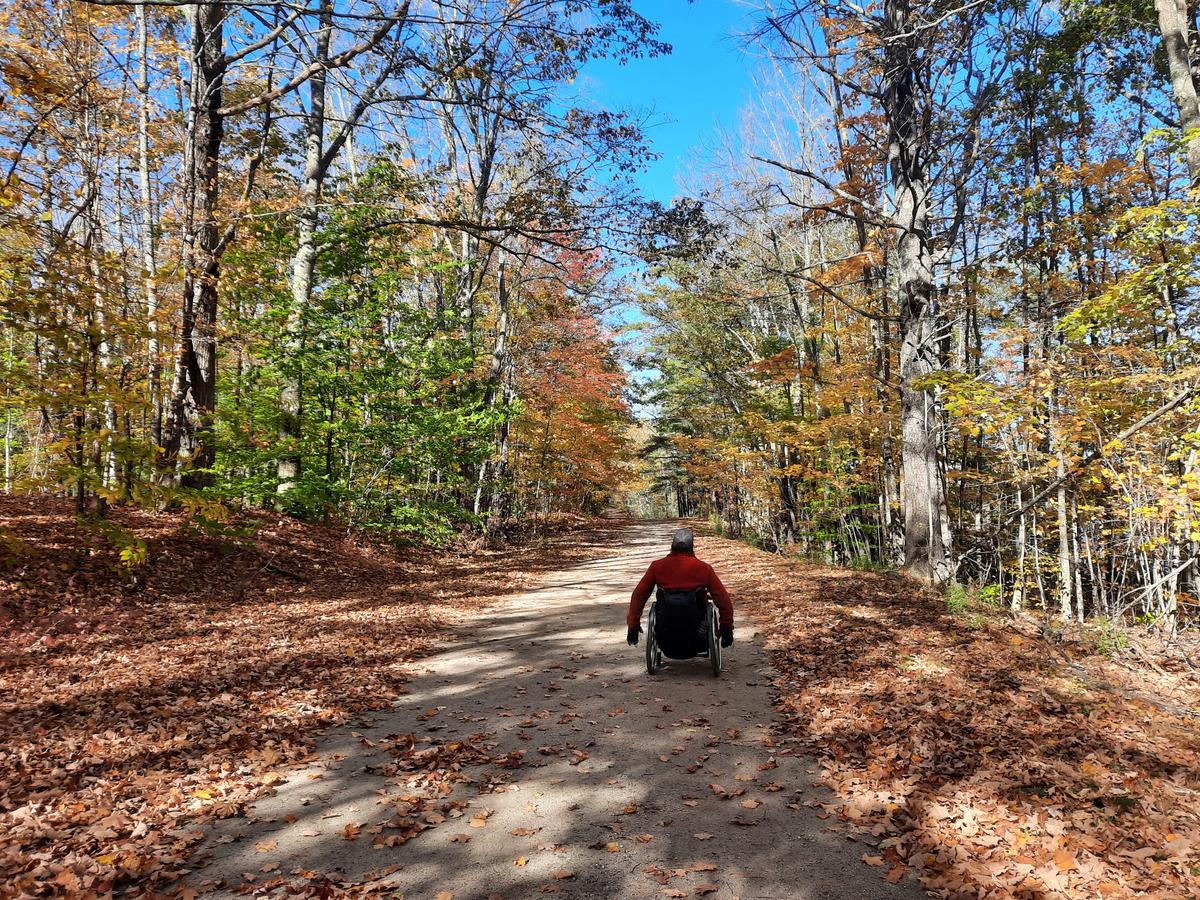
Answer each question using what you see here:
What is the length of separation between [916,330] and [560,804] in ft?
31.1

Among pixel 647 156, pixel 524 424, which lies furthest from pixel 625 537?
pixel 647 156

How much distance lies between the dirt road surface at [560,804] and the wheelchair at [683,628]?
28 cm

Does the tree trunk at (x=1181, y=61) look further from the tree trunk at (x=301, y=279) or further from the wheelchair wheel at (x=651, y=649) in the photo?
the tree trunk at (x=301, y=279)

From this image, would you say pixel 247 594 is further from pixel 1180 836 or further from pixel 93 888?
pixel 1180 836

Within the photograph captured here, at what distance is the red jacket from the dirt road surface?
76 cm

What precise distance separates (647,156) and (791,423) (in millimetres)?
7238

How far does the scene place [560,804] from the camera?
12.3 ft

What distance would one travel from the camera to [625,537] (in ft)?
89.4

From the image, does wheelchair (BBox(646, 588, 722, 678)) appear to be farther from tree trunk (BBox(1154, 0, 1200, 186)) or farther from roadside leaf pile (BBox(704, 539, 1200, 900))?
tree trunk (BBox(1154, 0, 1200, 186))

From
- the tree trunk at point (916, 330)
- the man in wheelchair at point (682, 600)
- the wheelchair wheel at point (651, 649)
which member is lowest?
the wheelchair wheel at point (651, 649)

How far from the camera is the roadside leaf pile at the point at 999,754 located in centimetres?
300

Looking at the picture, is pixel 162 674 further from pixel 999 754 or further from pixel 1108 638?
pixel 1108 638

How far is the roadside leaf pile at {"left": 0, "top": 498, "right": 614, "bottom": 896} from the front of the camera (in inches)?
131

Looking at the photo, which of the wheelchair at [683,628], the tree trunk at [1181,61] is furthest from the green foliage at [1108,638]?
the tree trunk at [1181,61]
